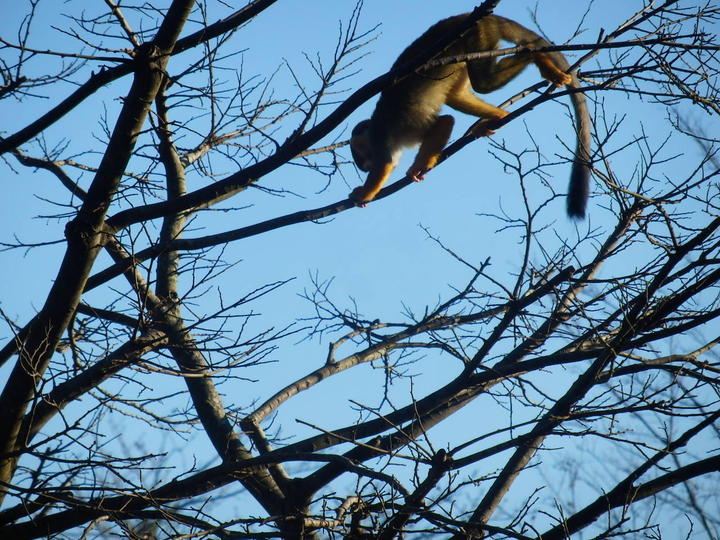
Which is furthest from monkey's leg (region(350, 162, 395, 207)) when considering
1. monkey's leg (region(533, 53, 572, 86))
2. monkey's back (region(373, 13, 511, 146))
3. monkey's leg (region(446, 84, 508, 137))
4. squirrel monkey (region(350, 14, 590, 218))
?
monkey's leg (region(533, 53, 572, 86))

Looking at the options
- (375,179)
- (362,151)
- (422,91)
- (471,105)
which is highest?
(362,151)

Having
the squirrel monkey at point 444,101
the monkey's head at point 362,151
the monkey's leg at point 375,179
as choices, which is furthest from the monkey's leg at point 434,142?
the monkey's head at point 362,151

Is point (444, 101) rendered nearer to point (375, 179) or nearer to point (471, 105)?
point (471, 105)

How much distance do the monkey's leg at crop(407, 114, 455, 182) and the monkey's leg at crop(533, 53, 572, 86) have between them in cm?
98

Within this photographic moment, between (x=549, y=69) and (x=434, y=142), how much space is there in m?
1.30

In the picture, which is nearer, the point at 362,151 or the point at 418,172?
the point at 418,172

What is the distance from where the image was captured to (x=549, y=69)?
6.14 m

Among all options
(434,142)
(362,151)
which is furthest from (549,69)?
(362,151)

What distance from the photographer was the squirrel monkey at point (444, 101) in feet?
20.5

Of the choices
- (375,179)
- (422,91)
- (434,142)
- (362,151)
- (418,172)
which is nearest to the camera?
(418,172)

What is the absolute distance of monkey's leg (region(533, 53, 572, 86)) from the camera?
19.6ft

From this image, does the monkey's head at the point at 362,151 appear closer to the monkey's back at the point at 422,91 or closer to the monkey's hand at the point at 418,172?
the monkey's back at the point at 422,91

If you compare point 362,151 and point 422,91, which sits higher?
point 362,151

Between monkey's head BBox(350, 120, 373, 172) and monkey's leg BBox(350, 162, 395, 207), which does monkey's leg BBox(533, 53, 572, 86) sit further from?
monkey's head BBox(350, 120, 373, 172)
